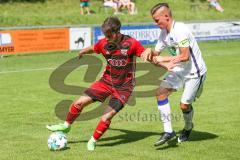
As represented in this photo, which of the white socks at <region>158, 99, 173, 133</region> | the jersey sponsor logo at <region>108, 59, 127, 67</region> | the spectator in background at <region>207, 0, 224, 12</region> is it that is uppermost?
the jersey sponsor logo at <region>108, 59, 127, 67</region>

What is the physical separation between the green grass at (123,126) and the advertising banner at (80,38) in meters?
8.02

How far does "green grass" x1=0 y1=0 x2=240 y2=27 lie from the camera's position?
108ft

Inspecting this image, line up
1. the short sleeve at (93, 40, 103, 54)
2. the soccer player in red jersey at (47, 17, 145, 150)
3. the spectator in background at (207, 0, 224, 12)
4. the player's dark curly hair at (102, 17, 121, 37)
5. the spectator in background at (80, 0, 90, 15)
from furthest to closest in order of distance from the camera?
the spectator in background at (207, 0, 224, 12)
the spectator in background at (80, 0, 90, 15)
the short sleeve at (93, 40, 103, 54)
the soccer player in red jersey at (47, 17, 145, 150)
the player's dark curly hair at (102, 17, 121, 37)

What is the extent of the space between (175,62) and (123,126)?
2.83 metres

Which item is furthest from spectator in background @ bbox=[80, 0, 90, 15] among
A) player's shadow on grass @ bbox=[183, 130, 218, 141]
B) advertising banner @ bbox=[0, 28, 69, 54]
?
player's shadow on grass @ bbox=[183, 130, 218, 141]

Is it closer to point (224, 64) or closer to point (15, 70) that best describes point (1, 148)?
point (15, 70)

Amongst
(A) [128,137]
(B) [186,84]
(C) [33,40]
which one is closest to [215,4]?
(C) [33,40]

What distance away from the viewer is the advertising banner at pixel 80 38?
27172 millimetres

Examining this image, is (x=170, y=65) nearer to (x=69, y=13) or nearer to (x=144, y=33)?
(x=144, y=33)

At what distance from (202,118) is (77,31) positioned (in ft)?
52.9

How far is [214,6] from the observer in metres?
44.6

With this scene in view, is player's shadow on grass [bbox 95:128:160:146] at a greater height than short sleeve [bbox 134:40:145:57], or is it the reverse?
short sleeve [bbox 134:40:145:57]

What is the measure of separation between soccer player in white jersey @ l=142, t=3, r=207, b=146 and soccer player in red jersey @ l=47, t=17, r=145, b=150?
1.15ft

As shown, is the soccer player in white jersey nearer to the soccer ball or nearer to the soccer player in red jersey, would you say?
the soccer player in red jersey
